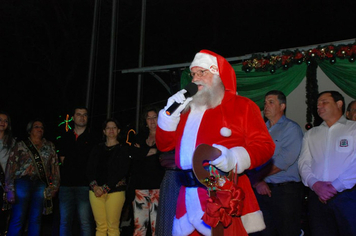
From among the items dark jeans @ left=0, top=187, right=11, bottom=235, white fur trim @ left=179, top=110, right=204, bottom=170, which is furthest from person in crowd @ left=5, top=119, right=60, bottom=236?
white fur trim @ left=179, top=110, right=204, bottom=170

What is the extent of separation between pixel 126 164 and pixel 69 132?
1136 millimetres

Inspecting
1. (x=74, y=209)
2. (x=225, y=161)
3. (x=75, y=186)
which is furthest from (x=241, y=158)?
(x=74, y=209)

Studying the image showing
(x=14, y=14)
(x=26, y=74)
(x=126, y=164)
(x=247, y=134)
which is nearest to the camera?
(x=247, y=134)

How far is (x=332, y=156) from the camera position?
4.09 metres

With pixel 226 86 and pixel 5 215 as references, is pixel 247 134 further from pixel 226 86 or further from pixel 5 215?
pixel 5 215

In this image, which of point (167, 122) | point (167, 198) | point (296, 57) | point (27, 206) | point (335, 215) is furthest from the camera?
A: point (296, 57)

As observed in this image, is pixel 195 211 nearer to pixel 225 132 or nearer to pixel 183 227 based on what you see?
pixel 183 227

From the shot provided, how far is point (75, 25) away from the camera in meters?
18.7

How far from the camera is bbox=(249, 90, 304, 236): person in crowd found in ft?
14.5

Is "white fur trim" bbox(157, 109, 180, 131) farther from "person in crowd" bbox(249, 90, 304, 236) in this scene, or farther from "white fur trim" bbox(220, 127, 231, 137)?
"person in crowd" bbox(249, 90, 304, 236)

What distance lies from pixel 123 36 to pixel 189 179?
1783cm

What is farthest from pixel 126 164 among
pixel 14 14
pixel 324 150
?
pixel 14 14

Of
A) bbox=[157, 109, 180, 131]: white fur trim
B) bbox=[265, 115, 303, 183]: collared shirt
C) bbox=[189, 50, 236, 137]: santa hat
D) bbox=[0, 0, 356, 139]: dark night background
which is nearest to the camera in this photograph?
bbox=[157, 109, 180, 131]: white fur trim

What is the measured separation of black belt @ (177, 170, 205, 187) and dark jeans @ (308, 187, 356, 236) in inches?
66.3
